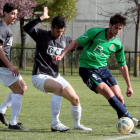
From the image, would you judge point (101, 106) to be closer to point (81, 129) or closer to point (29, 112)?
point (29, 112)

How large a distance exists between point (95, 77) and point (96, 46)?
1.68 ft

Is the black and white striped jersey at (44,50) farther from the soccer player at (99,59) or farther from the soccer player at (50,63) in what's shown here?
the soccer player at (99,59)

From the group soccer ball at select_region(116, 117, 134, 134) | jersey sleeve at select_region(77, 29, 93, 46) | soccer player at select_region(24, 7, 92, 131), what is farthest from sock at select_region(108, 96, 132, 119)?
jersey sleeve at select_region(77, 29, 93, 46)

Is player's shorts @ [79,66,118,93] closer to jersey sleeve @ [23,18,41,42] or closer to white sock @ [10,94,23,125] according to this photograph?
jersey sleeve @ [23,18,41,42]

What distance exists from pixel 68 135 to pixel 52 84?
83 centimetres

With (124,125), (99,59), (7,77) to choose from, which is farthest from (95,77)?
(7,77)

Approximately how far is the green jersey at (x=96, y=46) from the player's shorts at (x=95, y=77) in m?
0.07

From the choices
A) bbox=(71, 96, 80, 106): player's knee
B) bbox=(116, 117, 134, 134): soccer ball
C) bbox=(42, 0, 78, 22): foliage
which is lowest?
bbox=(116, 117, 134, 134): soccer ball

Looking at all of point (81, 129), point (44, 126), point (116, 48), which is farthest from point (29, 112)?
point (116, 48)

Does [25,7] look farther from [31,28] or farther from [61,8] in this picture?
[31,28]

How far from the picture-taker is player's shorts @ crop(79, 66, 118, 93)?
559 cm

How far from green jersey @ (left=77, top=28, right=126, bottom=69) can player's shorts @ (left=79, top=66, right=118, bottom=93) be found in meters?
0.07

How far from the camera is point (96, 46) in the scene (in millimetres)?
5688

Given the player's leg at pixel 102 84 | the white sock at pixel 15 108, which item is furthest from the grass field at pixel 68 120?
the player's leg at pixel 102 84
